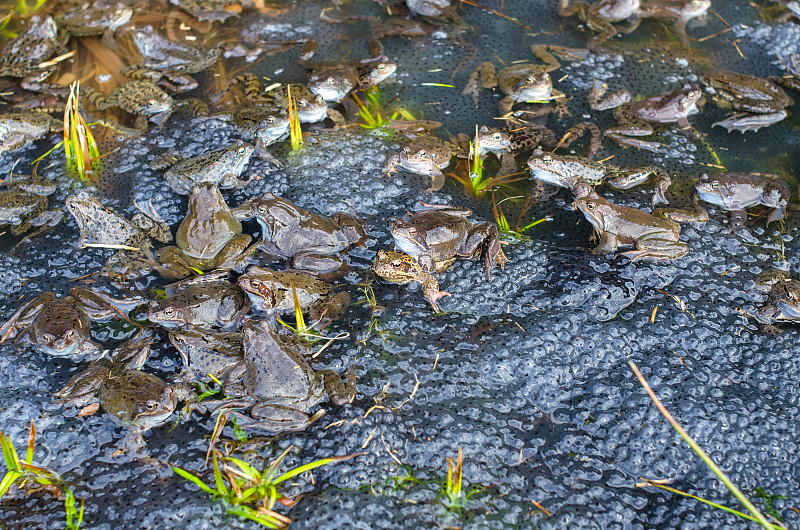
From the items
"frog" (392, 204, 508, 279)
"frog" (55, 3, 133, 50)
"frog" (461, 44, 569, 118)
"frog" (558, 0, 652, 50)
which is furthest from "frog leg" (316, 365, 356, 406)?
"frog" (55, 3, 133, 50)

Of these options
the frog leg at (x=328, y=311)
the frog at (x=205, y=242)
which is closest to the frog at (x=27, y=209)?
the frog at (x=205, y=242)

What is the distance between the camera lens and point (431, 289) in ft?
12.3

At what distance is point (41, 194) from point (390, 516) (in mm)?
3662

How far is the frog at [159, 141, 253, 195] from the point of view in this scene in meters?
4.32

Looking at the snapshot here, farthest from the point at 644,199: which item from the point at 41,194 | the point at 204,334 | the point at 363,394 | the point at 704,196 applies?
the point at 41,194

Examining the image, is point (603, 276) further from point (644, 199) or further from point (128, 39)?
point (128, 39)

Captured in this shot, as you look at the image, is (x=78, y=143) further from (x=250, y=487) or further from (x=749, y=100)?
(x=749, y=100)

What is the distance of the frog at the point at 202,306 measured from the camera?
11.5 ft

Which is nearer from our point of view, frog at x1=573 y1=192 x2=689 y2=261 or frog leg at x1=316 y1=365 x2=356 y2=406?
frog leg at x1=316 y1=365 x2=356 y2=406

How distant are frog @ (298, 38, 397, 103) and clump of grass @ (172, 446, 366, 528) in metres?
3.31

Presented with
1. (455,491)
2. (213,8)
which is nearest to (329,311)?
(455,491)

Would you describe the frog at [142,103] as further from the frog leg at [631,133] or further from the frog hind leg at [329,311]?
the frog leg at [631,133]

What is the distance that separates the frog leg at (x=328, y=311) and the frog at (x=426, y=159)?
125 cm

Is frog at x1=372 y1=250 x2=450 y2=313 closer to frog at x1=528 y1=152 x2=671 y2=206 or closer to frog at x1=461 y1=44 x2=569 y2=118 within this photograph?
frog at x1=528 y1=152 x2=671 y2=206
